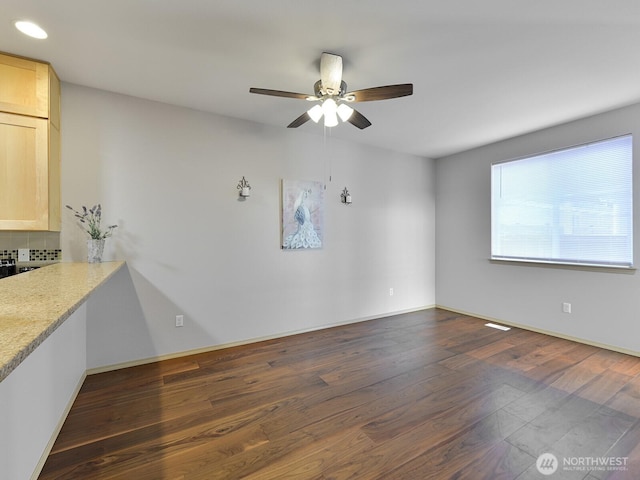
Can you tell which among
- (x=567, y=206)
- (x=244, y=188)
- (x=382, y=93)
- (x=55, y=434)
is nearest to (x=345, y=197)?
(x=244, y=188)

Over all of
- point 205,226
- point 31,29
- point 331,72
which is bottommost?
point 205,226

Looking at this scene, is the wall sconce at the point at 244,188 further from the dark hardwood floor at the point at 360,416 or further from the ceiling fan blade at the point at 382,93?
the dark hardwood floor at the point at 360,416

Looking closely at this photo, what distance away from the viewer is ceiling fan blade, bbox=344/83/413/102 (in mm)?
1975

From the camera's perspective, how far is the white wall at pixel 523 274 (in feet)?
10.5

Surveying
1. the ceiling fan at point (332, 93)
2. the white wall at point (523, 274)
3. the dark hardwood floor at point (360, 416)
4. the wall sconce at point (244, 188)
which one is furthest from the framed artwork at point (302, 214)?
the white wall at point (523, 274)

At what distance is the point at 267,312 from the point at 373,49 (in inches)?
115

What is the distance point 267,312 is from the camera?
3625 millimetres

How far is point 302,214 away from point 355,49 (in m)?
2.05

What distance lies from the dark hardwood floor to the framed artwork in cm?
133

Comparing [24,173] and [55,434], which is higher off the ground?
[24,173]

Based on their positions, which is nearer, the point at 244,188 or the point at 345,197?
the point at 244,188

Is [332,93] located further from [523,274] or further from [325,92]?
[523,274]

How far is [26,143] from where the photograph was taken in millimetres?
2285

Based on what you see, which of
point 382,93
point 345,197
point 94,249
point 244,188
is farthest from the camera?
point 345,197
